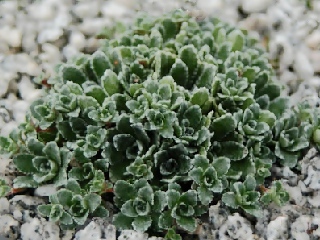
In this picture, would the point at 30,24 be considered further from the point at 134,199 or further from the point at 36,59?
the point at 134,199

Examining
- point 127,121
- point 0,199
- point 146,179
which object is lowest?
point 0,199

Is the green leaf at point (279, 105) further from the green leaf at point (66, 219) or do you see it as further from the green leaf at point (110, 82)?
the green leaf at point (66, 219)

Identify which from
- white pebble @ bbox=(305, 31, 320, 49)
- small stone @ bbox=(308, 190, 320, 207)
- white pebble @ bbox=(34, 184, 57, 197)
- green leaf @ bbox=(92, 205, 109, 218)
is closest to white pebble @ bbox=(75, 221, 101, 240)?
green leaf @ bbox=(92, 205, 109, 218)

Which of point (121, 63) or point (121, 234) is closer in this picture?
point (121, 234)

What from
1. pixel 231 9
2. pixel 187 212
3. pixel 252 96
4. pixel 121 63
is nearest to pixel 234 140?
pixel 252 96

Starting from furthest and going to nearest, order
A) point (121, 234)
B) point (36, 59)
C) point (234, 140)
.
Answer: point (36, 59), point (234, 140), point (121, 234)

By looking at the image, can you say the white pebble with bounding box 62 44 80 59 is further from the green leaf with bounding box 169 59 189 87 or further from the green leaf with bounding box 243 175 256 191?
the green leaf with bounding box 243 175 256 191
